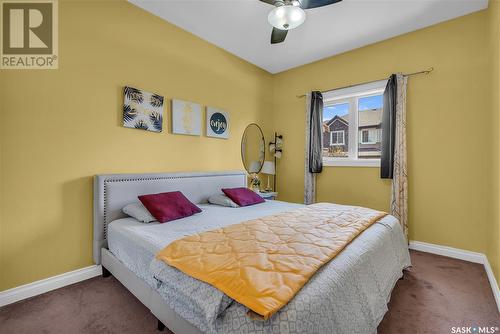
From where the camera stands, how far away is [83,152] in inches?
87.6

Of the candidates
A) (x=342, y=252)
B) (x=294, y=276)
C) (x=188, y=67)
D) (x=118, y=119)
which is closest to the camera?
(x=294, y=276)

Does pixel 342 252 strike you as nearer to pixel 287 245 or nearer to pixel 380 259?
pixel 287 245

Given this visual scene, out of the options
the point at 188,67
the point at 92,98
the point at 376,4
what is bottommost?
the point at 92,98

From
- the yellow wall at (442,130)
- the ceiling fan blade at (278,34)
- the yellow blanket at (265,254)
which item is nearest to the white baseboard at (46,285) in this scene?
the yellow blanket at (265,254)

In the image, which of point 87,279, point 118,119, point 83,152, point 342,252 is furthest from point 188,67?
point 342,252

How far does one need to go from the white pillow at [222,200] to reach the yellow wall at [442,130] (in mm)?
1871

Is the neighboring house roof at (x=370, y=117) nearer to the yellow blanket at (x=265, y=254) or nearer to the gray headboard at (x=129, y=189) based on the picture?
the yellow blanket at (x=265, y=254)

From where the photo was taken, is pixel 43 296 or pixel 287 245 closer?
pixel 287 245

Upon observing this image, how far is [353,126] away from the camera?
363 cm

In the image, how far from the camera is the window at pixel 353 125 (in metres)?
3.44

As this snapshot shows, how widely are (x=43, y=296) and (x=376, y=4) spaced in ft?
13.8

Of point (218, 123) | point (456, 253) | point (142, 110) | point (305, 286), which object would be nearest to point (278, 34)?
point (218, 123)

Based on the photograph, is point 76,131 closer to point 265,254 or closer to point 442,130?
point 265,254

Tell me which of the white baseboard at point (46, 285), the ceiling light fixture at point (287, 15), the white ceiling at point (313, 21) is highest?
the white ceiling at point (313, 21)
